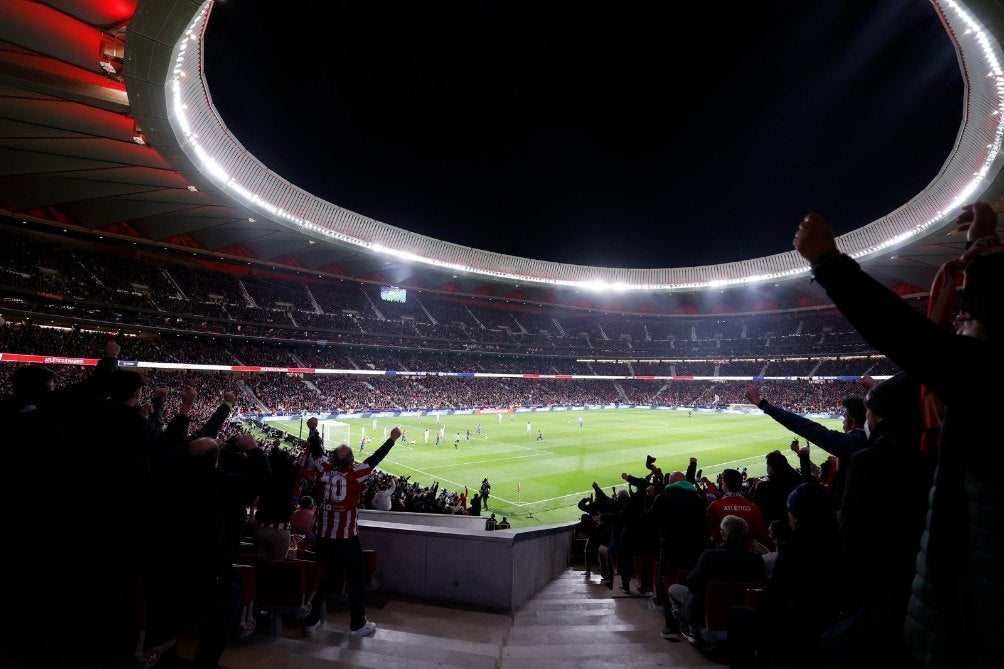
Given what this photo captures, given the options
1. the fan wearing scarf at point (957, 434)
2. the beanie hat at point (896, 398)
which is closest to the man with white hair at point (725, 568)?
the beanie hat at point (896, 398)

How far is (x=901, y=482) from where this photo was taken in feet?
5.67

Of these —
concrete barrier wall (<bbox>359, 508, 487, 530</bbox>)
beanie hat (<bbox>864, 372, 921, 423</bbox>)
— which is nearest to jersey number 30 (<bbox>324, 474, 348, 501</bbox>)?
concrete barrier wall (<bbox>359, 508, 487, 530</bbox>)

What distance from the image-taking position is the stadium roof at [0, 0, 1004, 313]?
475 inches

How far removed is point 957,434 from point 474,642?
171 inches

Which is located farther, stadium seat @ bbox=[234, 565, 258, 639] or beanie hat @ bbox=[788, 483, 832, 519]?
stadium seat @ bbox=[234, 565, 258, 639]

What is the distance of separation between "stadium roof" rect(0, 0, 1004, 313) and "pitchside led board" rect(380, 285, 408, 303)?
45.8 inches

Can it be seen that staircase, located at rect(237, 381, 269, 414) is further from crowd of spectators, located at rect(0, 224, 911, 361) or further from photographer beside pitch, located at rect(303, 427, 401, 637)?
photographer beside pitch, located at rect(303, 427, 401, 637)

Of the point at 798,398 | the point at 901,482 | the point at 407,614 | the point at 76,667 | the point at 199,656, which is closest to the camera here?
the point at 901,482

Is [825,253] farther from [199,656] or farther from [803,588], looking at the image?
[199,656]

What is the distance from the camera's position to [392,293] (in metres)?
55.2

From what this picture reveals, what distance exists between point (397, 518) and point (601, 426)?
3289 centimetres

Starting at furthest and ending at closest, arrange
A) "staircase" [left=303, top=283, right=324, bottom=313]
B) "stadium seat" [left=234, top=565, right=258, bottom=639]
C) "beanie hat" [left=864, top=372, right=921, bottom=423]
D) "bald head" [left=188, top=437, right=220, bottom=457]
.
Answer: "staircase" [left=303, top=283, right=324, bottom=313] < "stadium seat" [left=234, top=565, right=258, bottom=639] < "bald head" [left=188, top=437, right=220, bottom=457] < "beanie hat" [left=864, top=372, right=921, bottom=423]

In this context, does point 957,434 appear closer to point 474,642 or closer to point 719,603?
point 719,603

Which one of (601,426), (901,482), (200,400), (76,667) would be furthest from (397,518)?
(601,426)
